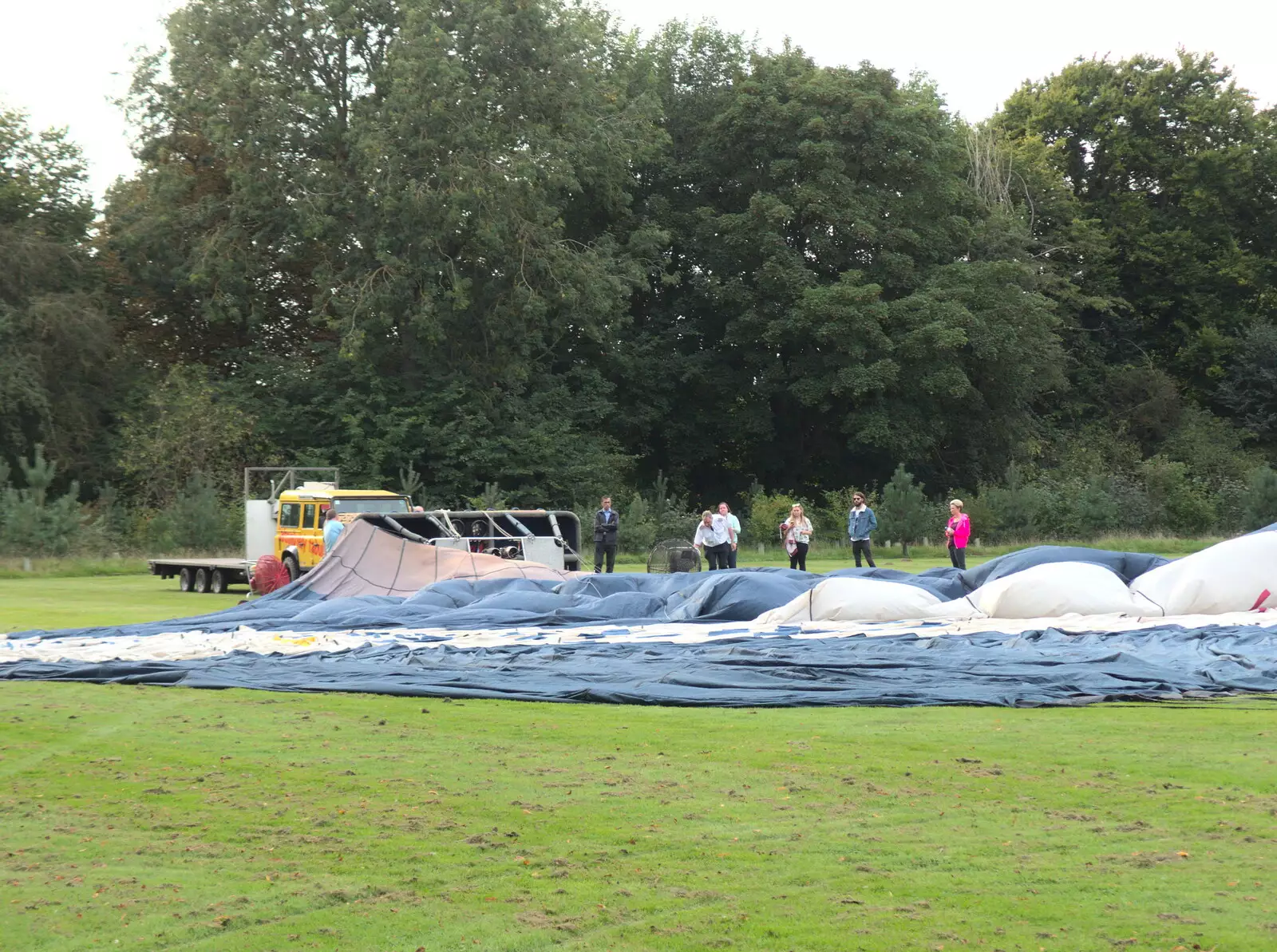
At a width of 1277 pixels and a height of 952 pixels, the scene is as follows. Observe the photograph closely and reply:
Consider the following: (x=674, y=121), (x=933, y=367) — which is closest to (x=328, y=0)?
(x=674, y=121)

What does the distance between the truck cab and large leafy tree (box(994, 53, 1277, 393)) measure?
33.7 metres

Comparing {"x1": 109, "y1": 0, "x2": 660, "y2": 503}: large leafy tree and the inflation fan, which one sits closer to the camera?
the inflation fan

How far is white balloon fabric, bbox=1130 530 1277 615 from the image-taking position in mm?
14758

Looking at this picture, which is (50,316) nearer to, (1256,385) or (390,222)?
(390,222)

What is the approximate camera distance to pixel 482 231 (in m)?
35.9

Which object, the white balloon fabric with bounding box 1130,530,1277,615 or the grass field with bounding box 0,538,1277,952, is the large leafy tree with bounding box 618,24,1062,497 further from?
the grass field with bounding box 0,538,1277,952

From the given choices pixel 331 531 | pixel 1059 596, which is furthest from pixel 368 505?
pixel 1059 596

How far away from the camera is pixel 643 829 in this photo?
237 inches

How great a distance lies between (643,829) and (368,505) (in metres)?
19.2

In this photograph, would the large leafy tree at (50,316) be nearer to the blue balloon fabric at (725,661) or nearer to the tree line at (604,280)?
the tree line at (604,280)

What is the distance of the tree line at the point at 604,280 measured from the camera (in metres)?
37.1

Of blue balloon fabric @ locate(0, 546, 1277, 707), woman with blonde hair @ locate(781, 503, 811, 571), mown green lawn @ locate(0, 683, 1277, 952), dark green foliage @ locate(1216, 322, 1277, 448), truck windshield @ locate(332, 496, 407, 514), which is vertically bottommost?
mown green lawn @ locate(0, 683, 1277, 952)

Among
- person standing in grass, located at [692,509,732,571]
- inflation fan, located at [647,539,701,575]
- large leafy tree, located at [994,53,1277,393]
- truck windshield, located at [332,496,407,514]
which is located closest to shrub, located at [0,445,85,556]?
truck windshield, located at [332,496,407,514]

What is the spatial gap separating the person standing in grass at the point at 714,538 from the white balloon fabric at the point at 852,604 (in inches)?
359
